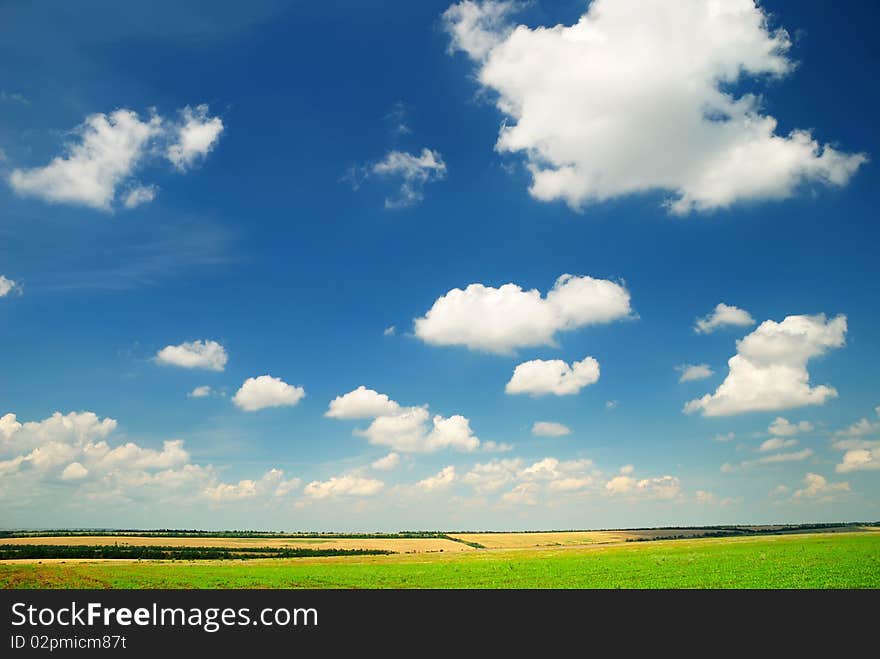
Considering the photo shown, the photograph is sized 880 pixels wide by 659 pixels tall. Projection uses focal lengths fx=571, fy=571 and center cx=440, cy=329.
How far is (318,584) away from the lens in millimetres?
62000

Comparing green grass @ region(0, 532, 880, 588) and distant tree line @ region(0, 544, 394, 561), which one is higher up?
green grass @ region(0, 532, 880, 588)

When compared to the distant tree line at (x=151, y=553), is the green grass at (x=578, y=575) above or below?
above

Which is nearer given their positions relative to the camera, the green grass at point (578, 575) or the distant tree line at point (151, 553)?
the green grass at point (578, 575)

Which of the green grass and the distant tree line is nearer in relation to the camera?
the green grass

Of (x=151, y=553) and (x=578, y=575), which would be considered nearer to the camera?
(x=578, y=575)

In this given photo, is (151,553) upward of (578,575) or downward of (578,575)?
downward

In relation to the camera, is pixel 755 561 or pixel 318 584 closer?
pixel 318 584
